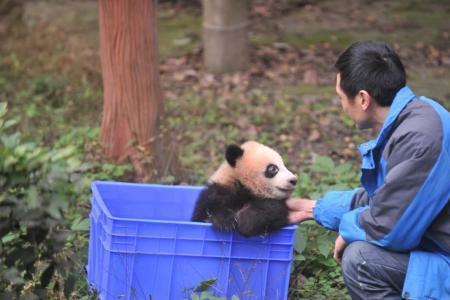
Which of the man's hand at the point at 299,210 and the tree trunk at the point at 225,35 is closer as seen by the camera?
the man's hand at the point at 299,210

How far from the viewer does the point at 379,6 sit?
10484 millimetres

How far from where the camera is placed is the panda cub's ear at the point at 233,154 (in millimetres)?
4172

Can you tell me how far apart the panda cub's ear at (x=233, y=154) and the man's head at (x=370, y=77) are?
68 centimetres

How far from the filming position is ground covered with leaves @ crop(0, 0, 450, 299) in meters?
3.15

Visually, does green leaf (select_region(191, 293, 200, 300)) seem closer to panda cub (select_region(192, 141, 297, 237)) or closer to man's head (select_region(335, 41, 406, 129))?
panda cub (select_region(192, 141, 297, 237))

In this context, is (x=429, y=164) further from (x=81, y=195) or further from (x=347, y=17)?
(x=347, y=17)

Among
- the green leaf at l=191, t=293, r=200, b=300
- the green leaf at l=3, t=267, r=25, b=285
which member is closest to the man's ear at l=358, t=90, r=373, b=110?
the green leaf at l=191, t=293, r=200, b=300

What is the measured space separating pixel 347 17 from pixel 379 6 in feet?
2.05

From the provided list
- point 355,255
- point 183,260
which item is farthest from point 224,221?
point 355,255

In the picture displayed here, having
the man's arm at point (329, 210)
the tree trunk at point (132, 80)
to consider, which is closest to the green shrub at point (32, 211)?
the man's arm at point (329, 210)

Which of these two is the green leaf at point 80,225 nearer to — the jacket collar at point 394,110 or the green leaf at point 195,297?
the green leaf at point 195,297

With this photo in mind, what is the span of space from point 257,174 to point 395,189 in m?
0.91

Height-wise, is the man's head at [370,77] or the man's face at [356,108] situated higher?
the man's head at [370,77]

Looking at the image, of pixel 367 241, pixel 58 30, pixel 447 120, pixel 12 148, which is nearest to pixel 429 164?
pixel 447 120
